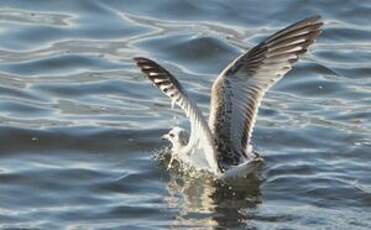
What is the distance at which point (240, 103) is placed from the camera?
418 inches

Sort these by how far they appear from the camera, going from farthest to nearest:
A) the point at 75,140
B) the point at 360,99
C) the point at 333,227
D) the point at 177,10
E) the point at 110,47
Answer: the point at 177,10 < the point at 110,47 < the point at 360,99 < the point at 75,140 < the point at 333,227

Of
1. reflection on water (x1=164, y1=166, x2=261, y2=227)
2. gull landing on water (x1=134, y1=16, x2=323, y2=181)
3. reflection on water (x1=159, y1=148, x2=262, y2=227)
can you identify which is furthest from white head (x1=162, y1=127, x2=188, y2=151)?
reflection on water (x1=164, y1=166, x2=261, y2=227)

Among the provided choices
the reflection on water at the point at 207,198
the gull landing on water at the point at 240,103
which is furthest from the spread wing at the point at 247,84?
the reflection on water at the point at 207,198

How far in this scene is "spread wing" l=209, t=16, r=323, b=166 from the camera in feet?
34.4

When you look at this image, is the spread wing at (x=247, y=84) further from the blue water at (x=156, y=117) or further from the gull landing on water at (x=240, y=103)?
the blue water at (x=156, y=117)

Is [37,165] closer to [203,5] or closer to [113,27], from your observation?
[113,27]

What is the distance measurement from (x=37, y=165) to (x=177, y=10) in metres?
5.59

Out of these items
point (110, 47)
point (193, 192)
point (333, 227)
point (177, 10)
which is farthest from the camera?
point (177, 10)

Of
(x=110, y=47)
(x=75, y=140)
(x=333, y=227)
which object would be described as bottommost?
(x=333, y=227)

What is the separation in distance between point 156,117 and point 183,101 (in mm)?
2727

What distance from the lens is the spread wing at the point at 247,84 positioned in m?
10.5

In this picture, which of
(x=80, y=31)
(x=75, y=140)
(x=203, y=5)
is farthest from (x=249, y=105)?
(x=203, y=5)

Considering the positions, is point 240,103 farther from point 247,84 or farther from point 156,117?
point 156,117

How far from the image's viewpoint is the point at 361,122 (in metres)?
12.1
